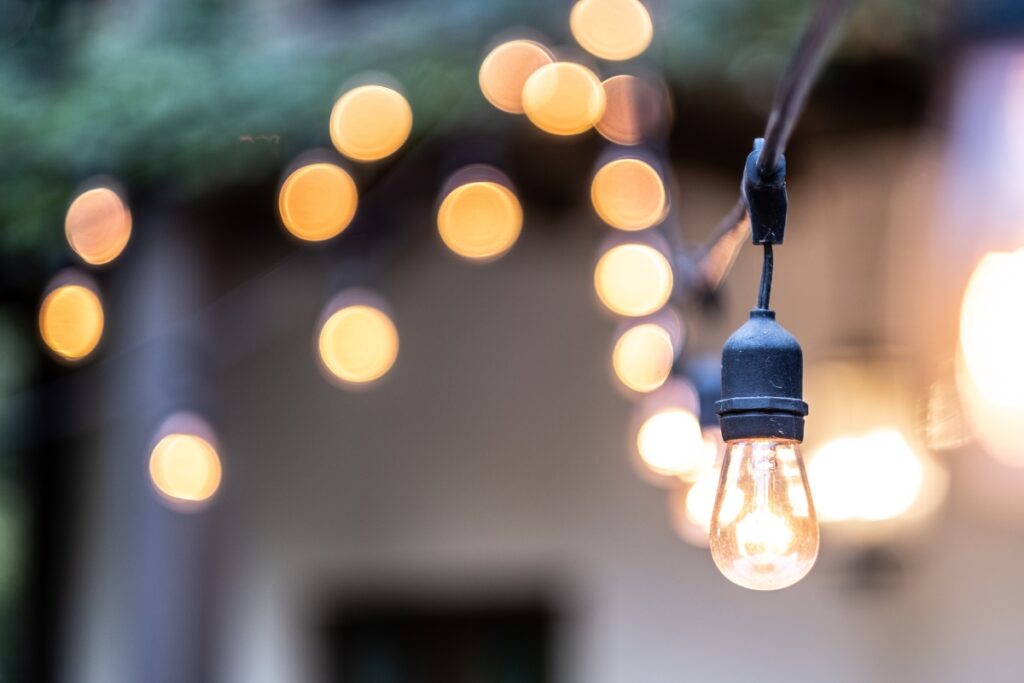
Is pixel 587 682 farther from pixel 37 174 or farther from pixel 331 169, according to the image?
pixel 37 174

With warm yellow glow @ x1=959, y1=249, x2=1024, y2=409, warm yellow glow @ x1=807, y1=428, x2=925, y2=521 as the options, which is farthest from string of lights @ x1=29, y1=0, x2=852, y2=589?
warm yellow glow @ x1=959, y1=249, x2=1024, y2=409

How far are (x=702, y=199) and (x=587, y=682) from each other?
1754mm

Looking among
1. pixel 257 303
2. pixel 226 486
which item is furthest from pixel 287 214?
pixel 226 486

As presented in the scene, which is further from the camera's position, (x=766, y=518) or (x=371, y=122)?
(x=371, y=122)

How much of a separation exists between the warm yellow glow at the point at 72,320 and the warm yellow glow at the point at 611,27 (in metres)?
1.52

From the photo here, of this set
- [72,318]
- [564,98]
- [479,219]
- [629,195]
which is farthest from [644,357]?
[72,318]

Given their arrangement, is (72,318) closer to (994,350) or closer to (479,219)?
(479,219)

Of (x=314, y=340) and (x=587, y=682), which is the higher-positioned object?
(x=314, y=340)

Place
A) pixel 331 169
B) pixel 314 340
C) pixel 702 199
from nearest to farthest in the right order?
1. pixel 331 169
2. pixel 702 199
3. pixel 314 340

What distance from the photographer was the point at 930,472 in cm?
421

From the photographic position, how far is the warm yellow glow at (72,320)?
12.3ft

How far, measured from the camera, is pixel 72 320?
3838 millimetres

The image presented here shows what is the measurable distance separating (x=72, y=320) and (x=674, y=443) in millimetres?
1820

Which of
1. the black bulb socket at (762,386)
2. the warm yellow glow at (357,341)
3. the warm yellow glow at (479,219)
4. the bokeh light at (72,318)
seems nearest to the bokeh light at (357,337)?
the warm yellow glow at (357,341)
